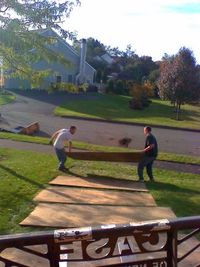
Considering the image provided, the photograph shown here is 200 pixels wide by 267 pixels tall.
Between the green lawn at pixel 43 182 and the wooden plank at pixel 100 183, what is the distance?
30 cm

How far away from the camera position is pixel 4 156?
626 inches

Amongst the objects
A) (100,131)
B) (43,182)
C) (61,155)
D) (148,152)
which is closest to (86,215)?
(43,182)

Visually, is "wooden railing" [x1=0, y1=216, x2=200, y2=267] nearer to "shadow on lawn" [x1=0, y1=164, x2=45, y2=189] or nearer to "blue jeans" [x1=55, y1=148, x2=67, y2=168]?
"shadow on lawn" [x1=0, y1=164, x2=45, y2=189]

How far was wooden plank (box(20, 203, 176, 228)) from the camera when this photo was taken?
28.1 ft

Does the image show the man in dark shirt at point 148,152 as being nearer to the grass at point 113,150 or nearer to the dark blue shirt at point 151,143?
Result: the dark blue shirt at point 151,143

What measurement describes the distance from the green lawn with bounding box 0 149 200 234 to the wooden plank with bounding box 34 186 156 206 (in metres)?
0.28

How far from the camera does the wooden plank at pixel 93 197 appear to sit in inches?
406

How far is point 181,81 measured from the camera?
40.9 m

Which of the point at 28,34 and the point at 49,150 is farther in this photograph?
the point at 49,150

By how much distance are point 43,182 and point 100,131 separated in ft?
51.0

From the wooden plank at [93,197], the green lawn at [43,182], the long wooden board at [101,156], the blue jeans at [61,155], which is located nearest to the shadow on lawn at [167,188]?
the green lawn at [43,182]

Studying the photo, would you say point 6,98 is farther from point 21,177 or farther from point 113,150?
point 21,177

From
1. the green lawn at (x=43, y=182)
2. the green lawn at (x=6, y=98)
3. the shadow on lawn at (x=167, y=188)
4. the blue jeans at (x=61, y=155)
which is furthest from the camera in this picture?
the green lawn at (x=6, y=98)

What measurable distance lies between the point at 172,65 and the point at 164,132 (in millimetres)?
15054
